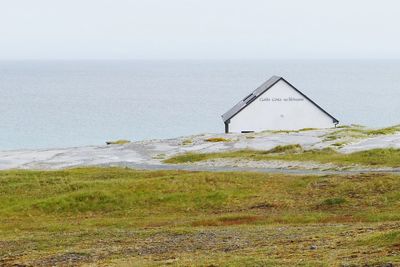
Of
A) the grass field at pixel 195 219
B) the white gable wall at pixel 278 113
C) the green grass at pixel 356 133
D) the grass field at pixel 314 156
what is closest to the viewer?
the grass field at pixel 195 219

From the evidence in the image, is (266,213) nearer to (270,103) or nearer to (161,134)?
(270,103)

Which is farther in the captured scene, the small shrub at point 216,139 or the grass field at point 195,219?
the small shrub at point 216,139

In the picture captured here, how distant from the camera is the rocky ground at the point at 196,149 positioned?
69.7 meters

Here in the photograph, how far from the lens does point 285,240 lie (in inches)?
1065

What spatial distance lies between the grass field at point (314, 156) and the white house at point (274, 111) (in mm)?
22566

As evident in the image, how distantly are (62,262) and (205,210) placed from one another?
1917 cm

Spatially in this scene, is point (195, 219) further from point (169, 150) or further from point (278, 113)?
point (278, 113)

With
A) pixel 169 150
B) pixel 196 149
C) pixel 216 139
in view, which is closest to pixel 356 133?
pixel 216 139

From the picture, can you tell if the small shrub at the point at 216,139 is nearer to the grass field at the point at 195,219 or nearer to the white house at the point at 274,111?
the white house at the point at 274,111

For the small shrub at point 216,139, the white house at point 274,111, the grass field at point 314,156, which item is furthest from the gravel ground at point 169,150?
the white house at point 274,111

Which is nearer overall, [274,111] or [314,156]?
[314,156]

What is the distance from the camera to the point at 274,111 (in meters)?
102

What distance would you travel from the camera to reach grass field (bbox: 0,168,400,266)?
79.1 feet

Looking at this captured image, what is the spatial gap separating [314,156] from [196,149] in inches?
804
